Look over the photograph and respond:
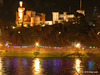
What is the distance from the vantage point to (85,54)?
3747cm

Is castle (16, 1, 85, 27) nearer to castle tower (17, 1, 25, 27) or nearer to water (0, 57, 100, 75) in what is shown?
castle tower (17, 1, 25, 27)

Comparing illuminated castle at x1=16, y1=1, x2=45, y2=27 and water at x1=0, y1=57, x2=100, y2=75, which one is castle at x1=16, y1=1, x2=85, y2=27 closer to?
illuminated castle at x1=16, y1=1, x2=45, y2=27

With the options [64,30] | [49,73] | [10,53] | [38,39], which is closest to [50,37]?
[38,39]

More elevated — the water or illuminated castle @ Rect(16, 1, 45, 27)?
illuminated castle @ Rect(16, 1, 45, 27)

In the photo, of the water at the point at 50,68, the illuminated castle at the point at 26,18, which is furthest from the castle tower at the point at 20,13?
the water at the point at 50,68

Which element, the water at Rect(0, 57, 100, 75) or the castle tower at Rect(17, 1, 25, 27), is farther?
the castle tower at Rect(17, 1, 25, 27)

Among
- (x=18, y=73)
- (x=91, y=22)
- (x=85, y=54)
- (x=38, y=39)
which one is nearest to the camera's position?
(x=18, y=73)

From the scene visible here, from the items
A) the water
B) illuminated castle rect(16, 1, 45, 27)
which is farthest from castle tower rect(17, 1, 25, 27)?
the water

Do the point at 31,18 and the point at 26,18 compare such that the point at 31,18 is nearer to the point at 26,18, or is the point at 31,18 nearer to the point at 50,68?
the point at 26,18

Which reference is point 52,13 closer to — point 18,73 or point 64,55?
point 64,55

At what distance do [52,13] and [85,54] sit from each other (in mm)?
56039

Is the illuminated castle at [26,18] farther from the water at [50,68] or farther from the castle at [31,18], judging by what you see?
the water at [50,68]

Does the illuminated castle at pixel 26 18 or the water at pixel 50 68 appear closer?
the water at pixel 50 68

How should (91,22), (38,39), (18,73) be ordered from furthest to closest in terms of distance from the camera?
(91,22)
(38,39)
(18,73)
